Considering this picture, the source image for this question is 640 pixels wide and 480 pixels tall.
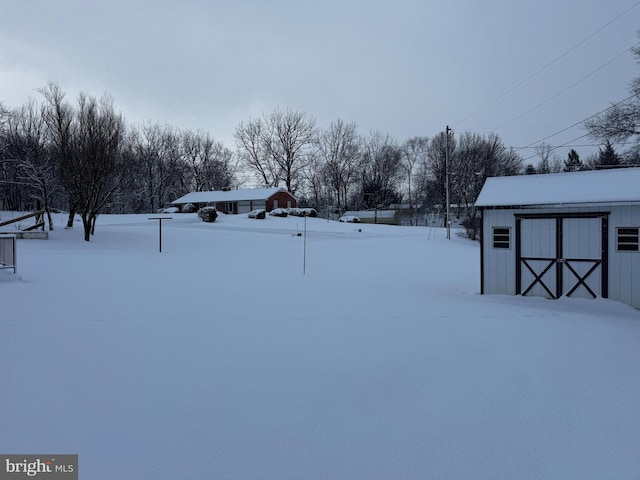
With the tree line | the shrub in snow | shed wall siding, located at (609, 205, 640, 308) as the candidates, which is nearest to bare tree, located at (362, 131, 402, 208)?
the tree line

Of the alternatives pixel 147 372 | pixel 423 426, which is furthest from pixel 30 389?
pixel 423 426

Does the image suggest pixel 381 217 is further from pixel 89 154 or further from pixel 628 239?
pixel 628 239

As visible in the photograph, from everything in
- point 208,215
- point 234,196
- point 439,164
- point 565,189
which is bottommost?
point 565,189

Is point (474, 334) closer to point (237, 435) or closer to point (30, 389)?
point (237, 435)

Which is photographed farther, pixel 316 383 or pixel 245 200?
pixel 245 200

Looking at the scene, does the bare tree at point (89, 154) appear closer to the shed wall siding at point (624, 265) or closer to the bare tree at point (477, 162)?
the shed wall siding at point (624, 265)

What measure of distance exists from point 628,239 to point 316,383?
913 cm

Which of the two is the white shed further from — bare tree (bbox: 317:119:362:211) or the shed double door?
bare tree (bbox: 317:119:362:211)

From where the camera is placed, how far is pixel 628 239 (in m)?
10.5

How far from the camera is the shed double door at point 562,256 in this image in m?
10.8

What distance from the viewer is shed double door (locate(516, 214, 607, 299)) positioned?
10.8 meters

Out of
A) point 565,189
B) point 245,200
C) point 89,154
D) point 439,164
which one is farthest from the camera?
point 439,164

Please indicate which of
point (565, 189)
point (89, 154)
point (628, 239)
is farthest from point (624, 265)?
point (89, 154)

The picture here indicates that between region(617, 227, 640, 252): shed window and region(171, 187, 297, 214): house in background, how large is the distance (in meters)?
45.7
